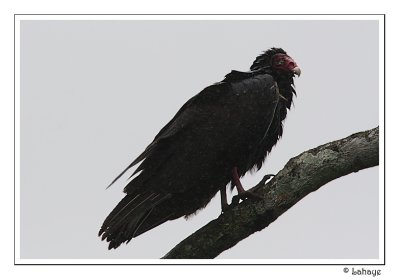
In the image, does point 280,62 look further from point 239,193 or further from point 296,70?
point 239,193

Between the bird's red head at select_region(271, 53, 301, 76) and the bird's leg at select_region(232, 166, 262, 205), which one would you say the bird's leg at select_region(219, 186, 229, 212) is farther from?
the bird's red head at select_region(271, 53, 301, 76)

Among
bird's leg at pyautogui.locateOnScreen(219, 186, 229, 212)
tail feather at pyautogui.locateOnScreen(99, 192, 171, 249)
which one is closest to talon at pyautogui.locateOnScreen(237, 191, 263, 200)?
bird's leg at pyautogui.locateOnScreen(219, 186, 229, 212)

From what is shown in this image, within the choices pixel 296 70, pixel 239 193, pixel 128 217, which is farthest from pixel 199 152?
pixel 296 70

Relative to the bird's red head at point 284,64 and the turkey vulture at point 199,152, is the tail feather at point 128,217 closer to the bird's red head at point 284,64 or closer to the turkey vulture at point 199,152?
the turkey vulture at point 199,152

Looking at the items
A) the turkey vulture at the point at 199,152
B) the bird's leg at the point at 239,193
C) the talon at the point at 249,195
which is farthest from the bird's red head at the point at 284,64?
the talon at the point at 249,195

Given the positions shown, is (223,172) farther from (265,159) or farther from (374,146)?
(374,146)
